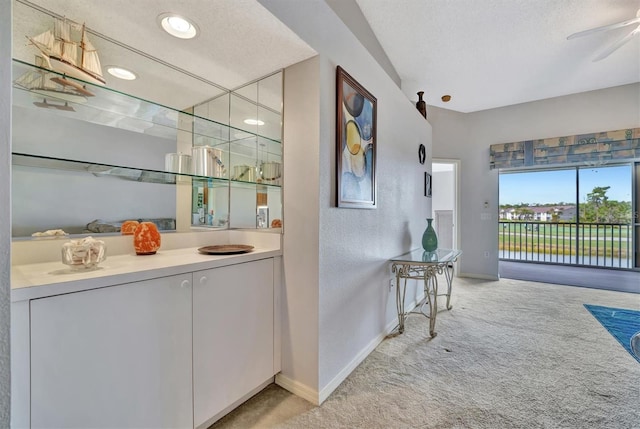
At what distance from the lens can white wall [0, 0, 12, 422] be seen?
619 millimetres

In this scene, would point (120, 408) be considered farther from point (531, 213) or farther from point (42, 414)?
point (531, 213)

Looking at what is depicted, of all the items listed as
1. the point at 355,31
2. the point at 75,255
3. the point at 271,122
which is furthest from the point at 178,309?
the point at 355,31

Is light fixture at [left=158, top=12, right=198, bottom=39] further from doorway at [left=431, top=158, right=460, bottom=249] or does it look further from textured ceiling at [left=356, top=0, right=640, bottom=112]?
doorway at [left=431, top=158, right=460, bottom=249]

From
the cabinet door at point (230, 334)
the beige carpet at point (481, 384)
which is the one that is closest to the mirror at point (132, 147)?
the cabinet door at point (230, 334)

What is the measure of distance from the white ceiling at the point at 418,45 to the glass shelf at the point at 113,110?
0.85 feet

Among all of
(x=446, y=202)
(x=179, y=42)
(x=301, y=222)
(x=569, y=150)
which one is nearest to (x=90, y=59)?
(x=179, y=42)

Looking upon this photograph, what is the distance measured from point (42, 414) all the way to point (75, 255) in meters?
0.51

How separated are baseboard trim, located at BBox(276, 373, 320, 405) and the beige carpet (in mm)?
35

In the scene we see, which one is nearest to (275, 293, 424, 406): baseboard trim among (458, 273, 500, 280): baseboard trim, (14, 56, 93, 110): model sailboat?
(14, 56, 93, 110): model sailboat

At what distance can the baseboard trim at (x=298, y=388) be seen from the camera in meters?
1.59

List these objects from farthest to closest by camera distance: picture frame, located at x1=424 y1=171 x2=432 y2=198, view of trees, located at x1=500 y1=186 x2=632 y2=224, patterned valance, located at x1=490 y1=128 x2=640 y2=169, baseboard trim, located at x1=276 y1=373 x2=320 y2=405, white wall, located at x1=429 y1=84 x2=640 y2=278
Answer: view of trees, located at x1=500 y1=186 x2=632 y2=224 → white wall, located at x1=429 y1=84 x2=640 y2=278 → patterned valance, located at x1=490 y1=128 x2=640 y2=169 → picture frame, located at x1=424 y1=171 x2=432 y2=198 → baseboard trim, located at x1=276 y1=373 x2=320 y2=405

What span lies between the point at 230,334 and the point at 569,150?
5420 millimetres

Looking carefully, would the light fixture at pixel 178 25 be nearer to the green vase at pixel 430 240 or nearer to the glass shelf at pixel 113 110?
the glass shelf at pixel 113 110

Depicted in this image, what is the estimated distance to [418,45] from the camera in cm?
301
